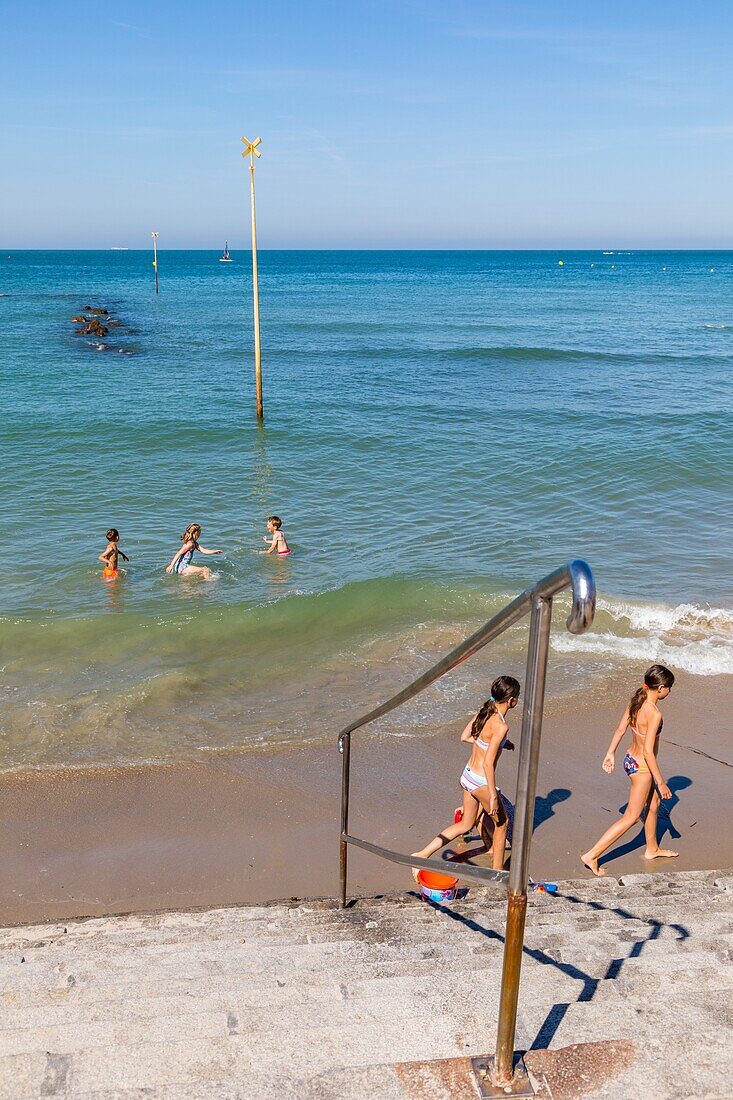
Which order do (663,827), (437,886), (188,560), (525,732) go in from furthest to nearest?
(188,560) < (663,827) < (437,886) < (525,732)

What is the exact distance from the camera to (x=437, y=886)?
5.63m

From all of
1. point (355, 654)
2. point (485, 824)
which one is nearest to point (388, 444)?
point (355, 654)

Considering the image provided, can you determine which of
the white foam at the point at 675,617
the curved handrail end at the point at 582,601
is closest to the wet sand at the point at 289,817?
the white foam at the point at 675,617

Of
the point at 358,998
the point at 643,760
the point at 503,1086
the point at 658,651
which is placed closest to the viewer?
the point at 503,1086

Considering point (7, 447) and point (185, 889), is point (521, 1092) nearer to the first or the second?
point (185, 889)

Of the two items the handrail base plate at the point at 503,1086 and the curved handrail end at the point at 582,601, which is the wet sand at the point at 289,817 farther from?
the curved handrail end at the point at 582,601

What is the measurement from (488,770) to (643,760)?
117 cm

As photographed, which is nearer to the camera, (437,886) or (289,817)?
(437,886)

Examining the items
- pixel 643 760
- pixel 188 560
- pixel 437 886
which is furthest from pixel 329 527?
pixel 437 886

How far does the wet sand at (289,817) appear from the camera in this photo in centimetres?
639

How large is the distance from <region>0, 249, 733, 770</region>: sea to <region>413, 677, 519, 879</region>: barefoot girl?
95.3 inches

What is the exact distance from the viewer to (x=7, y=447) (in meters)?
20.8

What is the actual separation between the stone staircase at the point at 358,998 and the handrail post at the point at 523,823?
179 mm

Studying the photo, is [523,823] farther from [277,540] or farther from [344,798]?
[277,540]
